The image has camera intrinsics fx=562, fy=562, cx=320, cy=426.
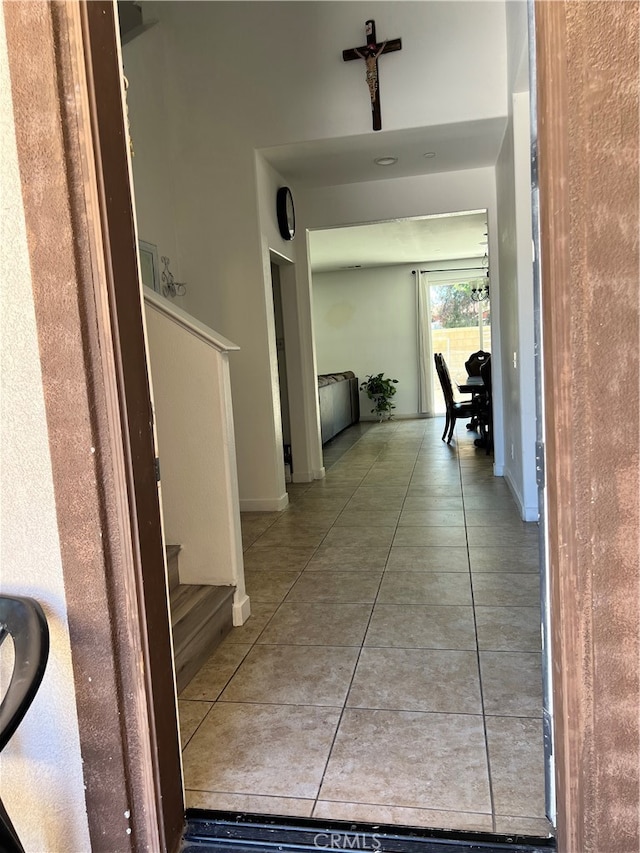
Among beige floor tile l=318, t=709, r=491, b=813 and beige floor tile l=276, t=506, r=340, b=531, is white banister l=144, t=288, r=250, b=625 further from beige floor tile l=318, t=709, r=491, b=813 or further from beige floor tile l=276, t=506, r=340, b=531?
beige floor tile l=276, t=506, r=340, b=531

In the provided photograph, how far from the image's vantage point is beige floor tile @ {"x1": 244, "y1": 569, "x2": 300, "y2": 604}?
8.82 feet

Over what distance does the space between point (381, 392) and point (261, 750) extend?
8.24 meters

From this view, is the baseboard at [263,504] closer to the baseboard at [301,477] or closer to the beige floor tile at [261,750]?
the baseboard at [301,477]

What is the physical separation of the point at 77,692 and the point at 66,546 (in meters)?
0.31

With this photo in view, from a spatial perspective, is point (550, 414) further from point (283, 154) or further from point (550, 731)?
point (283, 154)

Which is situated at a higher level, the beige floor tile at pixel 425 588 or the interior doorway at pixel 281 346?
the interior doorway at pixel 281 346

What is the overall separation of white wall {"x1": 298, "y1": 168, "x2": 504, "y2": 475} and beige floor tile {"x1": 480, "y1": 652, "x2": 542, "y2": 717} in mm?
3014

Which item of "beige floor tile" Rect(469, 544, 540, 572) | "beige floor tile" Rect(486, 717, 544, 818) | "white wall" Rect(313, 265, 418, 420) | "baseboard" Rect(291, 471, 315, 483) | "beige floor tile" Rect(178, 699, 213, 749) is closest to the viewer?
"beige floor tile" Rect(486, 717, 544, 818)

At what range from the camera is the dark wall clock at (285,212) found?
14.9 feet

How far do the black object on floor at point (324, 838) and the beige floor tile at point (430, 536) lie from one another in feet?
6.65

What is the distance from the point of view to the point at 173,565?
236 centimetres

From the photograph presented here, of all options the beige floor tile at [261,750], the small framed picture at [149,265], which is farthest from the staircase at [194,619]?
the small framed picture at [149,265]

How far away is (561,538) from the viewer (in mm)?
1039

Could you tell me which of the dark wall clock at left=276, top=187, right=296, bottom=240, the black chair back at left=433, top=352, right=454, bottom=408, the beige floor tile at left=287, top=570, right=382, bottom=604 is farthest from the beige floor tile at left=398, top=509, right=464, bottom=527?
the black chair back at left=433, top=352, right=454, bottom=408
